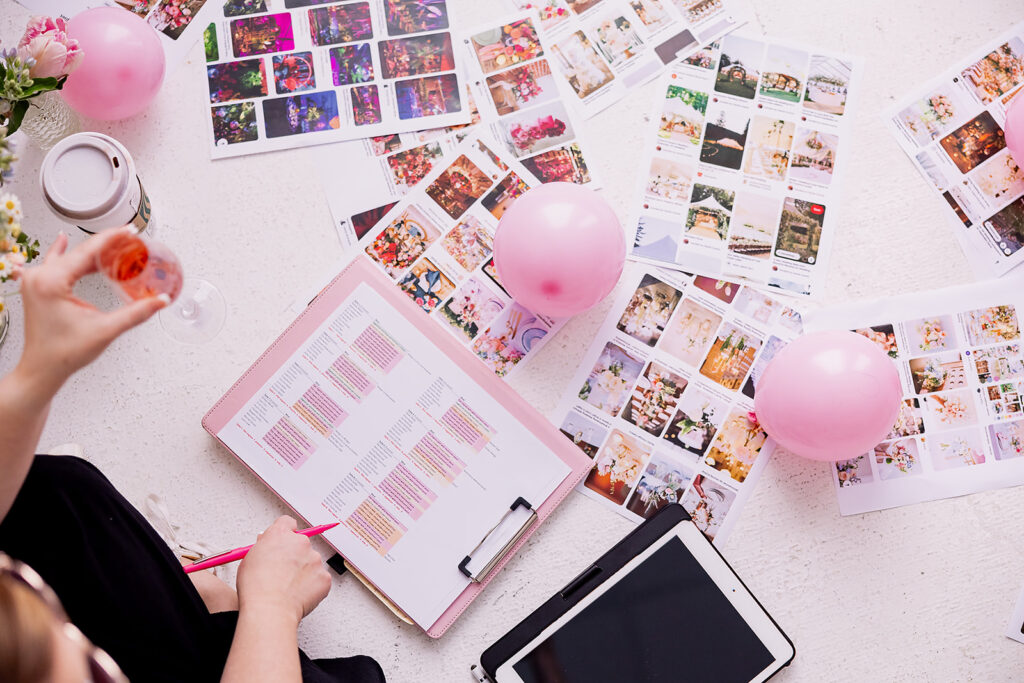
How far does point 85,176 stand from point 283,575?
0.52 metres

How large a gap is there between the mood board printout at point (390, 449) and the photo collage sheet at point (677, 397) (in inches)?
3.3

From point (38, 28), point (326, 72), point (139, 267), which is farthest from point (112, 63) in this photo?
point (139, 267)

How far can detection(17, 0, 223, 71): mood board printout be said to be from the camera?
100 centimetres

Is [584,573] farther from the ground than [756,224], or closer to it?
closer to it

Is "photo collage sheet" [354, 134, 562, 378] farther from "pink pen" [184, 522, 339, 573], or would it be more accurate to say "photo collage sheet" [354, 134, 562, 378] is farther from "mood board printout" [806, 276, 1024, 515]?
"mood board printout" [806, 276, 1024, 515]

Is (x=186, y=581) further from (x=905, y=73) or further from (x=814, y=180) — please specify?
(x=905, y=73)

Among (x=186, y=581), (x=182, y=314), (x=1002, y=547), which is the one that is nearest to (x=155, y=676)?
(x=186, y=581)

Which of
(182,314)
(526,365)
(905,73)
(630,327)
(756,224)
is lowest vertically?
(182,314)

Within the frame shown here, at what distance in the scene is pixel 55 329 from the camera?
56 cm

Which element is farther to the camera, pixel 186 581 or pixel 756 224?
pixel 756 224

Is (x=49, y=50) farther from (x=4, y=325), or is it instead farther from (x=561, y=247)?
(x=561, y=247)

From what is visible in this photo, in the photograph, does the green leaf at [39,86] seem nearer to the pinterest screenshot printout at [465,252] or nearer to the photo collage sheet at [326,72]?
the photo collage sheet at [326,72]

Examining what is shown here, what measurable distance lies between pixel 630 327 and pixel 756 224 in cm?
22

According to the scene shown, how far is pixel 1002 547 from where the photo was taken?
3.13 feet
